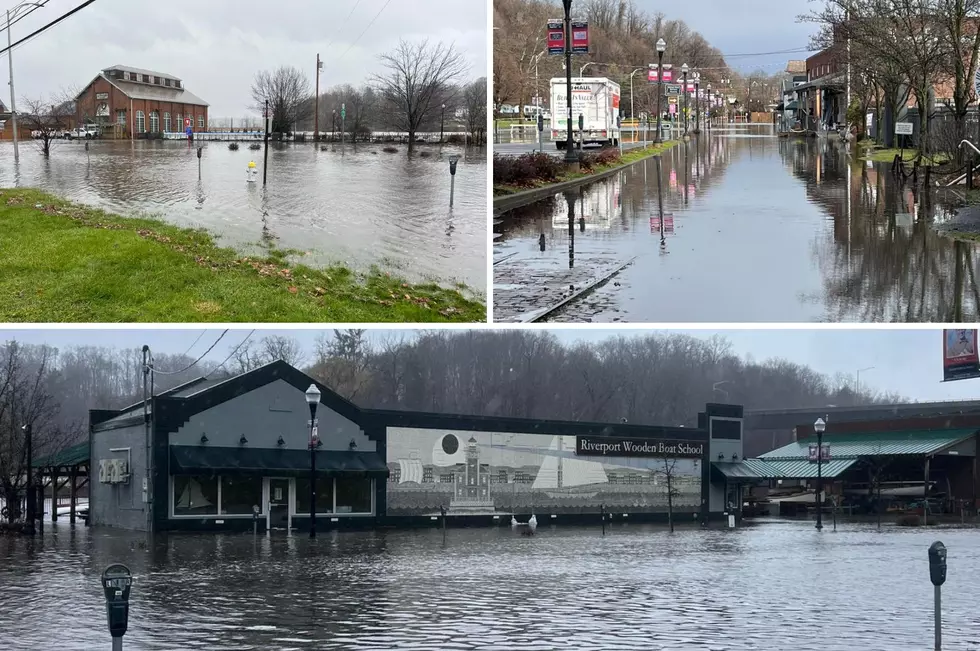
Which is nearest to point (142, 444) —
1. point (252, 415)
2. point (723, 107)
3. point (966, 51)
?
point (252, 415)

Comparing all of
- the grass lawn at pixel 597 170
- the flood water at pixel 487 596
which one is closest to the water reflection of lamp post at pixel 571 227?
the grass lawn at pixel 597 170

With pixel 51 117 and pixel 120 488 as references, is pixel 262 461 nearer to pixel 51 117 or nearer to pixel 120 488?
pixel 120 488

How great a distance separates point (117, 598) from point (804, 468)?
47958 millimetres

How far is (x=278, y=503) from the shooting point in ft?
111

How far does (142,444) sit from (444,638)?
77.3 ft

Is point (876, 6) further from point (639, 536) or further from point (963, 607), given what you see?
point (963, 607)

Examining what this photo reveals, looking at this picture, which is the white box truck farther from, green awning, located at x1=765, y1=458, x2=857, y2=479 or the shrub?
green awning, located at x1=765, y1=458, x2=857, y2=479

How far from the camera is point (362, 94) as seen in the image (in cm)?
5144

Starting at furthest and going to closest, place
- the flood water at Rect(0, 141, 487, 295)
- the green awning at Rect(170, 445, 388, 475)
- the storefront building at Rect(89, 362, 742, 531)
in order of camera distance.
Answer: the storefront building at Rect(89, 362, 742, 531)
the green awning at Rect(170, 445, 388, 475)
the flood water at Rect(0, 141, 487, 295)

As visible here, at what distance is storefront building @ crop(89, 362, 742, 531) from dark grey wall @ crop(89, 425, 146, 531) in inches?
2.4

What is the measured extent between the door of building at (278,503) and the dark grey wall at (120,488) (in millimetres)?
3800

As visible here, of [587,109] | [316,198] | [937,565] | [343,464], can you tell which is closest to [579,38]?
[587,109]

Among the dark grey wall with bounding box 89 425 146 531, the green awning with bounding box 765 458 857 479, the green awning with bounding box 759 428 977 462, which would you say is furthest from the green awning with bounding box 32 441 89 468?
the green awning with bounding box 759 428 977 462

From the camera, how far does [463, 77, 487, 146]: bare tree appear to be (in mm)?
42438
